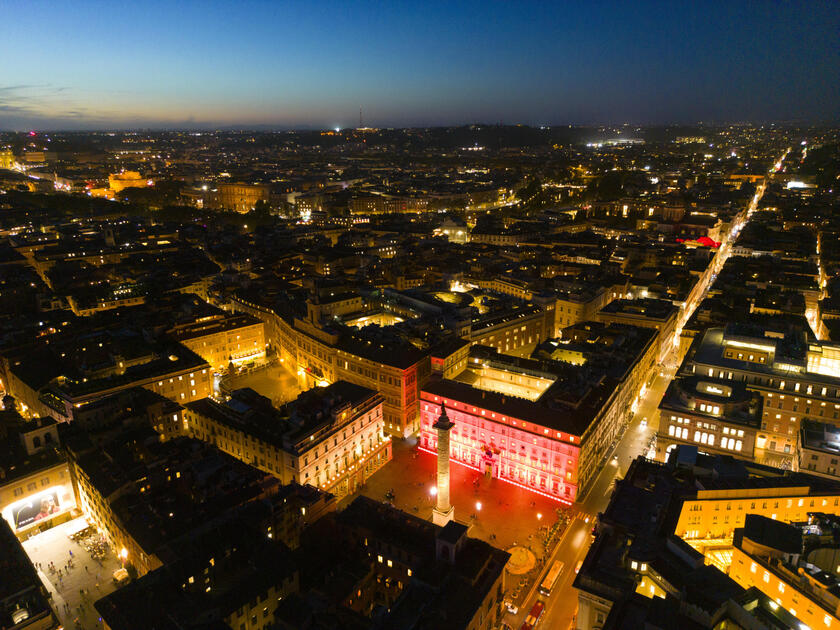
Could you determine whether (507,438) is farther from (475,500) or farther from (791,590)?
(791,590)

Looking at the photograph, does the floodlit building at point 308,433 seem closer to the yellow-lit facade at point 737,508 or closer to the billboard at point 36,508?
the billboard at point 36,508

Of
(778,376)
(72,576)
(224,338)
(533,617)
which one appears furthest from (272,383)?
(778,376)

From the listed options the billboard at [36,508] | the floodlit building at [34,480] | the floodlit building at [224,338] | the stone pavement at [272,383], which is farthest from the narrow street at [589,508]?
the floodlit building at [224,338]

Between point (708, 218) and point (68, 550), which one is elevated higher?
point (708, 218)

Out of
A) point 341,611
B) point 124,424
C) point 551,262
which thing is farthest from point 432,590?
point 551,262

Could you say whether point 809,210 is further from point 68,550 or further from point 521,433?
point 68,550

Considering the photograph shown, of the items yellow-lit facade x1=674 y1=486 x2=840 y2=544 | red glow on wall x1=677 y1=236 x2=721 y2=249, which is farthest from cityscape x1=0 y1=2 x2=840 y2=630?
red glow on wall x1=677 y1=236 x2=721 y2=249

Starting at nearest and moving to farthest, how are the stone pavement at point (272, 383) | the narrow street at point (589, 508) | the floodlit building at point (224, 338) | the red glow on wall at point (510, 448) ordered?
the narrow street at point (589, 508)
the red glow on wall at point (510, 448)
the stone pavement at point (272, 383)
the floodlit building at point (224, 338)
